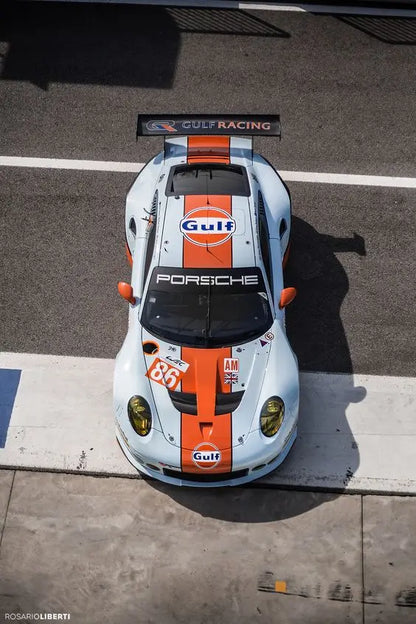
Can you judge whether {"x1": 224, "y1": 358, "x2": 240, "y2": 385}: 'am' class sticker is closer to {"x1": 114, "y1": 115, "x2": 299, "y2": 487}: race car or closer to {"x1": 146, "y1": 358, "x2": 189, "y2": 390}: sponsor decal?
{"x1": 114, "y1": 115, "x2": 299, "y2": 487}: race car

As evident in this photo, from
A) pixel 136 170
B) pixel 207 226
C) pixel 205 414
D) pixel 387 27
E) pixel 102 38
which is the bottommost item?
pixel 205 414

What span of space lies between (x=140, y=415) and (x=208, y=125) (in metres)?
3.37

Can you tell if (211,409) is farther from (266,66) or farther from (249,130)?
(266,66)

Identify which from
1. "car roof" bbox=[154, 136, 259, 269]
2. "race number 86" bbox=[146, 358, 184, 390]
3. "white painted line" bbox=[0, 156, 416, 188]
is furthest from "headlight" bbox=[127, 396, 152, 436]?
"white painted line" bbox=[0, 156, 416, 188]

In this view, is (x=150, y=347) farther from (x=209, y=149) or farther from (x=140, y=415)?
(x=209, y=149)

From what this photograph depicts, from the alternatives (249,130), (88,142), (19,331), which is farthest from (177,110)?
(19,331)

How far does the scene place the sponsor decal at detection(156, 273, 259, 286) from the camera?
664 centimetres

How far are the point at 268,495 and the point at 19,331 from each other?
330 centimetres

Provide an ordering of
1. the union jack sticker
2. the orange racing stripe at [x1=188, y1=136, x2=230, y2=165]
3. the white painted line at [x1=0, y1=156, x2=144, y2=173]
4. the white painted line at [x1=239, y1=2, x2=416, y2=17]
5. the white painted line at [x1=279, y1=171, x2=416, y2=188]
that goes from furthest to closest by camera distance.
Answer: the white painted line at [x1=239, y1=2, x2=416, y2=17] < the white painted line at [x1=0, y1=156, x2=144, y2=173] < the white painted line at [x1=279, y1=171, x2=416, y2=188] < the orange racing stripe at [x1=188, y1=136, x2=230, y2=165] < the union jack sticker

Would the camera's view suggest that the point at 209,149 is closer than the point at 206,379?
No

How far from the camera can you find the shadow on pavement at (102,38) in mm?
9883

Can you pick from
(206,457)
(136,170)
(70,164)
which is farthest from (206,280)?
(70,164)

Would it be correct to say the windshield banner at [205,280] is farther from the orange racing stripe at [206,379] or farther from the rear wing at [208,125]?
the rear wing at [208,125]

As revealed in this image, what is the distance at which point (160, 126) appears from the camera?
763cm
